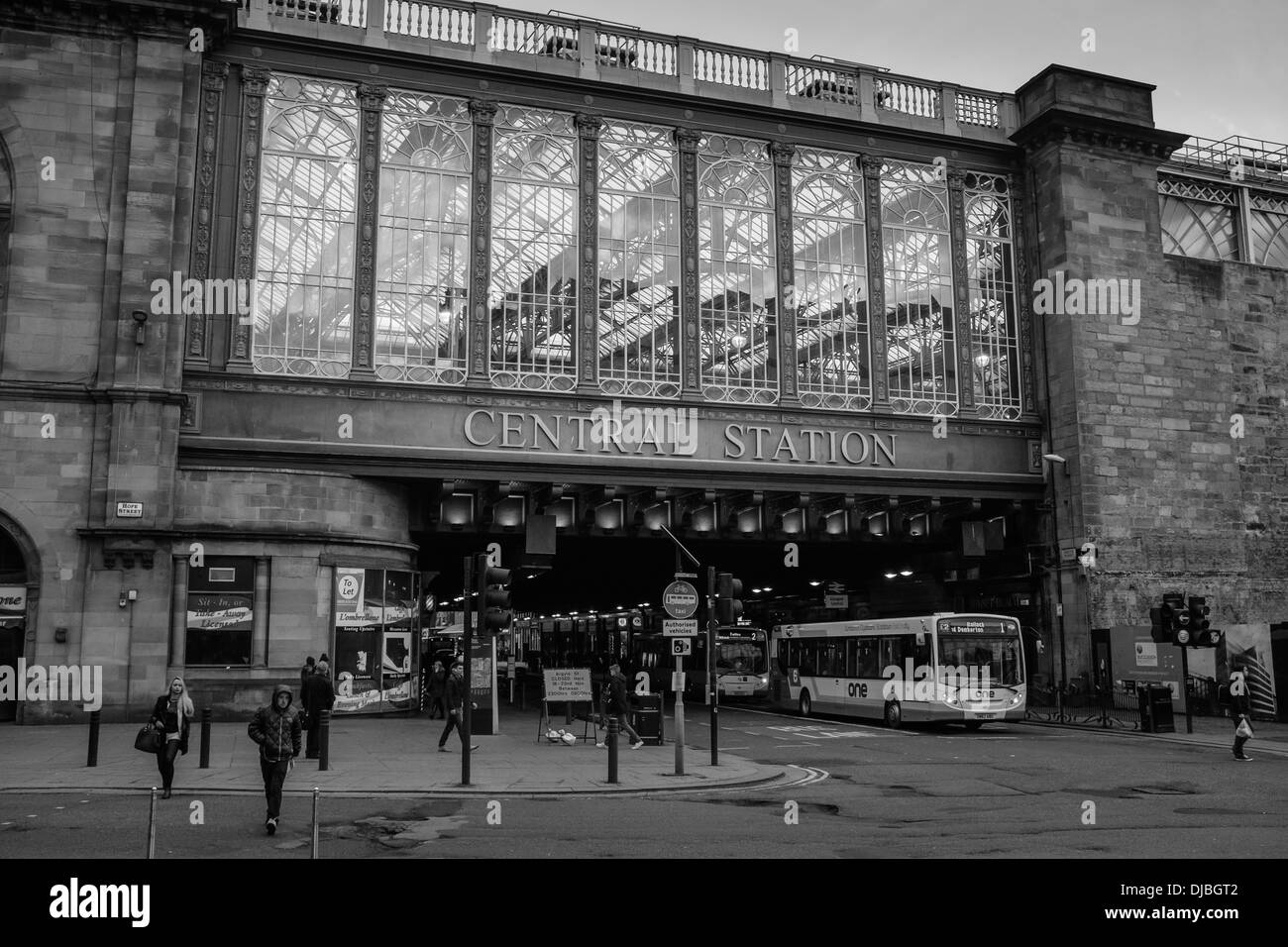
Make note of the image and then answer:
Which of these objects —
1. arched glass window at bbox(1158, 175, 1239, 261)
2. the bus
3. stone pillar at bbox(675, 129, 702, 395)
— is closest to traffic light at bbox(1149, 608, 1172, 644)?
the bus

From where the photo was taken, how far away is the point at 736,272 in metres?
35.0

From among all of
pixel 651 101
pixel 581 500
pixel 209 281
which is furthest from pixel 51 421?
pixel 651 101

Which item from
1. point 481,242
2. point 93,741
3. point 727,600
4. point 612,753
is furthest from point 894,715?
point 93,741

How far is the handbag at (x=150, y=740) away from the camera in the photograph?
46.9ft

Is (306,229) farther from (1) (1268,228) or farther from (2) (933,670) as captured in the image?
(1) (1268,228)

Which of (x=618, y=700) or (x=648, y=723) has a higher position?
(x=618, y=700)

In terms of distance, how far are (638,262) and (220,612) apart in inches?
601

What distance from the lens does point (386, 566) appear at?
3059cm

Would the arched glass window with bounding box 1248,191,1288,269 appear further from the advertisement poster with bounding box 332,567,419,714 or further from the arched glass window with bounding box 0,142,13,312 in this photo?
the arched glass window with bounding box 0,142,13,312

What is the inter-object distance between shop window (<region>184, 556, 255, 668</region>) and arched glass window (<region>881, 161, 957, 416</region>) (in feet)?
65.2

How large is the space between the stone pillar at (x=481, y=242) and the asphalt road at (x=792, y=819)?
619 inches

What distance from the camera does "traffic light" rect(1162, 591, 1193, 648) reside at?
1078 inches

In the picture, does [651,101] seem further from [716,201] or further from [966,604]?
[966,604]

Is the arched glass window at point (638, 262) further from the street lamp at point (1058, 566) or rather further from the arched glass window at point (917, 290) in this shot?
the street lamp at point (1058, 566)
